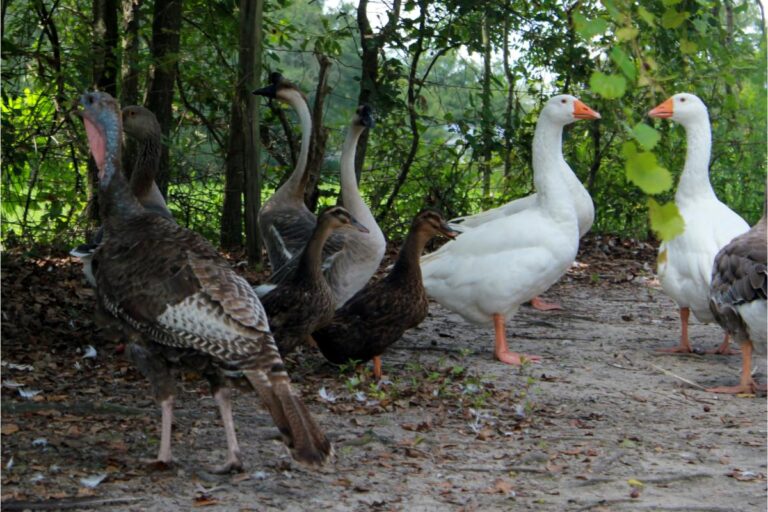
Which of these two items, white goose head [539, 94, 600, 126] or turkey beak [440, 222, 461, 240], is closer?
turkey beak [440, 222, 461, 240]

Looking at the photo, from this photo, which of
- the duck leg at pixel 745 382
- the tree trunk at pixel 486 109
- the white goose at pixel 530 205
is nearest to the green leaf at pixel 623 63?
the duck leg at pixel 745 382

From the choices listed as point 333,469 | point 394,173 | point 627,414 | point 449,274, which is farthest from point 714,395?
point 394,173

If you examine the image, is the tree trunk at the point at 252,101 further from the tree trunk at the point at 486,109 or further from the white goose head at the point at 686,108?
the white goose head at the point at 686,108

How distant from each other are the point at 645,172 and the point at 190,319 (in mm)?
2616

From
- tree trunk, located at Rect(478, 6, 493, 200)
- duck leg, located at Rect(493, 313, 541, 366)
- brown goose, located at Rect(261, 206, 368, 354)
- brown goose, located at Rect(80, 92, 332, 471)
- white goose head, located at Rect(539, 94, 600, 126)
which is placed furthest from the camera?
tree trunk, located at Rect(478, 6, 493, 200)

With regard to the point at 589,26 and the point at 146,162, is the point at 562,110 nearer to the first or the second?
the point at 146,162

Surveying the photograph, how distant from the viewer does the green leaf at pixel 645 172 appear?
118 inches

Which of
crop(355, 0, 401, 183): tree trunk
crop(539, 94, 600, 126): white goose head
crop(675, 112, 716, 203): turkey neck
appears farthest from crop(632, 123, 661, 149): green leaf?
crop(355, 0, 401, 183): tree trunk

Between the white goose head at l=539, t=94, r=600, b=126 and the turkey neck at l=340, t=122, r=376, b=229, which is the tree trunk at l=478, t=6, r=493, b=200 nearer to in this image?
the white goose head at l=539, t=94, r=600, b=126

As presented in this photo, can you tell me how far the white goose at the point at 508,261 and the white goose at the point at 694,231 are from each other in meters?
0.77

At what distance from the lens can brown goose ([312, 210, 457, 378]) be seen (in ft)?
23.2

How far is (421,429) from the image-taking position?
6.06 meters

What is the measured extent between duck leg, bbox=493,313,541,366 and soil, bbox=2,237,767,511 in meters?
0.09

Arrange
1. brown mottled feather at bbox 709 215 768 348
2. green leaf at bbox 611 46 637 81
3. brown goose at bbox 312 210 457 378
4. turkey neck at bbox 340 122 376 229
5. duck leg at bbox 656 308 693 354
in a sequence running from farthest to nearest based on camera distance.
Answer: turkey neck at bbox 340 122 376 229
duck leg at bbox 656 308 693 354
brown goose at bbox 312 210 457 378
brown mottled feather at bbox 709 215 768 348
green leaf at bbox 611 46 637 81
